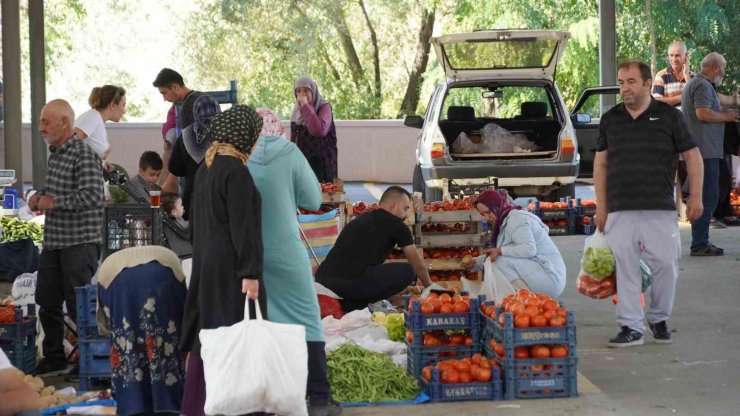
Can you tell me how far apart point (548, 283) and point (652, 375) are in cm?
186

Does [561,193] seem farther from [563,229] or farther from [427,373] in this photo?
[427,373]

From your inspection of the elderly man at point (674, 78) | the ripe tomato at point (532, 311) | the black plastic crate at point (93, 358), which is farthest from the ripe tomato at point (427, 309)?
the elderly man at point (674, 78)

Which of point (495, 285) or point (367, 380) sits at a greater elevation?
point (495, 285)

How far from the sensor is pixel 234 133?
21.4 feet

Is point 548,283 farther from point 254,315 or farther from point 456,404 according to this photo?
point 254,315

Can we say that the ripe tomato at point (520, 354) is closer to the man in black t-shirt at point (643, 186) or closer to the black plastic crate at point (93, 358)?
the man in black t-shirt at point (643, 186)

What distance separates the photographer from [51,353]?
Answer: 8930 mm

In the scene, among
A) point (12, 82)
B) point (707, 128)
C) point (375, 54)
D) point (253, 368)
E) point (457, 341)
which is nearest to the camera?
point (253, 368)

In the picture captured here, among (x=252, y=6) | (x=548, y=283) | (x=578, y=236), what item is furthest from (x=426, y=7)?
(x=548, y=283)

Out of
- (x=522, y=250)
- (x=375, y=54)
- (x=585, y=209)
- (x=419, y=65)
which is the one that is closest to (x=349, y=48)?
(x=375, y=54)

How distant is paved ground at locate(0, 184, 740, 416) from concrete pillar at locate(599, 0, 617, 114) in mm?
8818

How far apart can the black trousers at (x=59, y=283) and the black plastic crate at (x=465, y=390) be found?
2.54 meters

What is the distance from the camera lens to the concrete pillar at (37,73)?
23.4m

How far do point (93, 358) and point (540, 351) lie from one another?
274 cm
